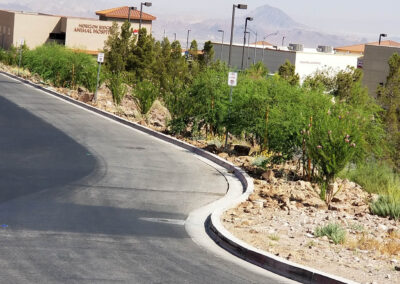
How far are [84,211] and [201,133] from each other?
502 inches

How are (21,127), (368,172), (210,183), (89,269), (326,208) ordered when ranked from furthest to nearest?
(21,127) → (368,172) → (210,183) → (326,208) → (89,269)

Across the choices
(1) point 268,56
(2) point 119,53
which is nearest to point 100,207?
(2) point 119,53

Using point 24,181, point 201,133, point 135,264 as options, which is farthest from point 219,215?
point 201,133

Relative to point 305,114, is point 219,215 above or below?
below

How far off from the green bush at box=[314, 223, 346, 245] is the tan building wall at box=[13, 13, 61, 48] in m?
94.7

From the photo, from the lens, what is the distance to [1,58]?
65.4 meters

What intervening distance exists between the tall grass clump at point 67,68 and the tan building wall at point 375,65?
191ft

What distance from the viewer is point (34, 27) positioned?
105625 millimetres

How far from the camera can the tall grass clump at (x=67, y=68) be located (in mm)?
40875

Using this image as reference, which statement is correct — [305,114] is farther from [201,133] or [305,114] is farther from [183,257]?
[183,257]

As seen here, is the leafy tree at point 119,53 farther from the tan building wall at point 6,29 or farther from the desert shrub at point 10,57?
the tan building wall at point 6,29

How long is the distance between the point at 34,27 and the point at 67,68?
2638 inches

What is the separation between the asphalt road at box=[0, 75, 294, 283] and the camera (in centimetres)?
920

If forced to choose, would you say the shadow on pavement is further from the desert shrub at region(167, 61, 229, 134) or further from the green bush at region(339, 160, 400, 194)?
the green bush at region(339, 160, 400, 194)
